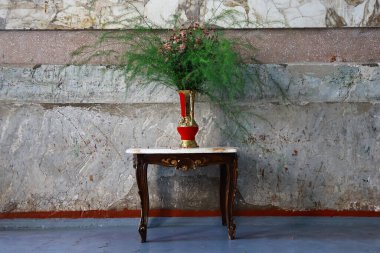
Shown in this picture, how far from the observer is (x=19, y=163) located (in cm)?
412

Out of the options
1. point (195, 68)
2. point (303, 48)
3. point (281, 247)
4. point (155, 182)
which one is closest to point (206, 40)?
point (195, 68)

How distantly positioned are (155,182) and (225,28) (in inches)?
56.4

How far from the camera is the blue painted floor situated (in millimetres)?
3275

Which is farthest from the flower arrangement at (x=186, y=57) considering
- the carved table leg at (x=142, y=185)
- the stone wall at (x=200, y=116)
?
the carved table leg at (x=142, y=185)

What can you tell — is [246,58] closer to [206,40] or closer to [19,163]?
[206,40]

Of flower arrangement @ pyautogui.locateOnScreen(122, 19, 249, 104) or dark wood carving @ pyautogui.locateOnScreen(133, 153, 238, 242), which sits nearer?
dark wood carving @ pyautogui.locateOnScreen(133, 153, 238, 242)

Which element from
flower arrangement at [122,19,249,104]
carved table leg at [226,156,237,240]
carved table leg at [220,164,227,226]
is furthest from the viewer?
carved table leg at [220,164,227,226]

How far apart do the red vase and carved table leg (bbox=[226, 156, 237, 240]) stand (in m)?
0.33

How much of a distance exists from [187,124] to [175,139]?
1.69 feet

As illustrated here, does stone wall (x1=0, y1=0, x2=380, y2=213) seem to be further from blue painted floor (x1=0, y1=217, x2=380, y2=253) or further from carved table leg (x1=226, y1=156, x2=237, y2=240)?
carved table leg (x1=226, y1=156, x2=237, y2=240)

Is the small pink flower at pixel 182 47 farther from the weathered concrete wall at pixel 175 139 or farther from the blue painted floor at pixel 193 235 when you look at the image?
the blue painted floor at pixel 193 235

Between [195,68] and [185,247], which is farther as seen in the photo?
[195,68]

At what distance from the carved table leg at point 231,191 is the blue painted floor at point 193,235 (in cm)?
8

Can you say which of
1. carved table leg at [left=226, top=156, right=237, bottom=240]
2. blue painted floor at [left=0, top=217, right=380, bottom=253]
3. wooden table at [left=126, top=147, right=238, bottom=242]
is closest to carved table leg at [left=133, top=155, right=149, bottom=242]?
wooden table at [left=126, top=147, right=238, bottom=242]
